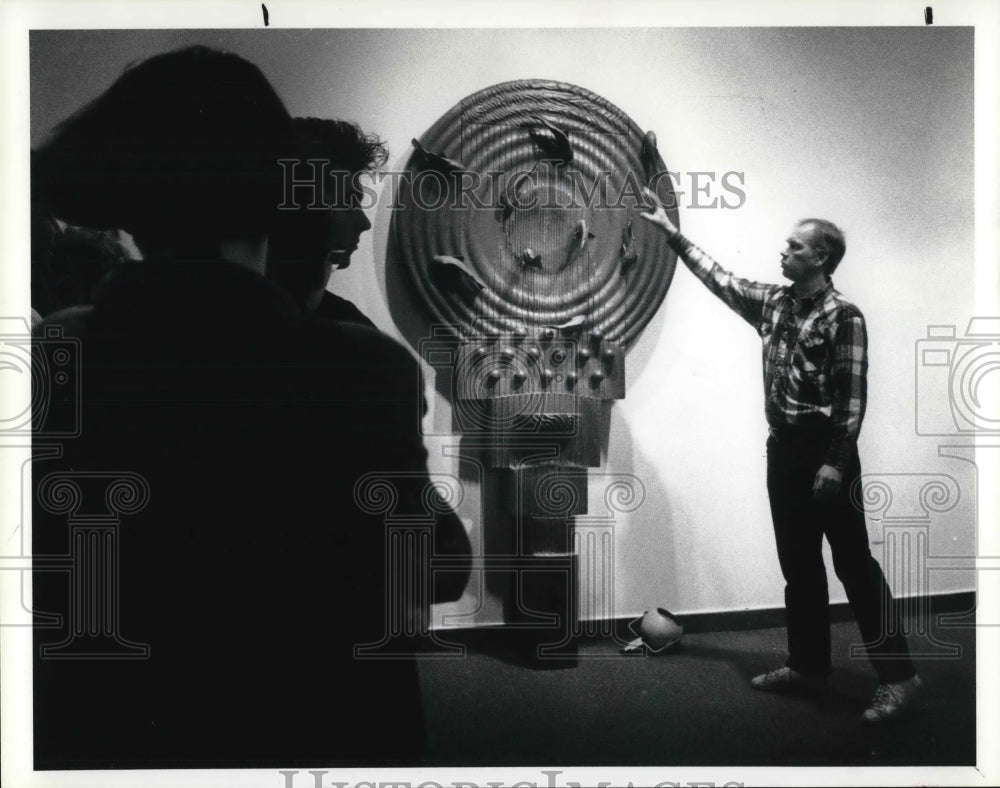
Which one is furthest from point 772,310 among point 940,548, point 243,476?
point 243,476

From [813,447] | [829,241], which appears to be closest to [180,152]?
[829,241]

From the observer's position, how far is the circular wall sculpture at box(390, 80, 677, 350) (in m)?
2.37

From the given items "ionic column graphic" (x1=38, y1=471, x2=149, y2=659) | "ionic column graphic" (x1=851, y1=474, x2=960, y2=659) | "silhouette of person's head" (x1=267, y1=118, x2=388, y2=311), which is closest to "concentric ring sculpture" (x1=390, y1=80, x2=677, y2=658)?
"silhouette of person's head" (x1=267, y1=118, x2=388, y2=311)

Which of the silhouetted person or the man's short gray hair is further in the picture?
the man's short gray hair

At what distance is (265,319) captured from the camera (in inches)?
92.0

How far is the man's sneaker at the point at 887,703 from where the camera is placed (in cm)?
238

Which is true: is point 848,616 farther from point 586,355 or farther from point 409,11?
point 409,11

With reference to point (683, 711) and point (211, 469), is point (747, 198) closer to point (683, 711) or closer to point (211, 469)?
point (683, 711)

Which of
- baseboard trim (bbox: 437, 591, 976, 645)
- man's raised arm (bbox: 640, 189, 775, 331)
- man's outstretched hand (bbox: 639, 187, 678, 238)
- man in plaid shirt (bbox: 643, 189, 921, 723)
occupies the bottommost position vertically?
baseboard trim (bbox: 437, 591, 976, 645)

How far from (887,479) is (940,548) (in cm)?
25

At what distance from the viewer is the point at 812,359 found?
237 cm

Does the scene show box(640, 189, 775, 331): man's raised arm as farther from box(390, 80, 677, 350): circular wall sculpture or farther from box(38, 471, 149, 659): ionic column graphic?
box(38, 471, 149, 659): ionic column graphic

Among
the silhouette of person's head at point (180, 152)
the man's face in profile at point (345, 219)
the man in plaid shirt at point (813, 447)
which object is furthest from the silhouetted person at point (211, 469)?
the man in plaid shirt at point (813, 447)

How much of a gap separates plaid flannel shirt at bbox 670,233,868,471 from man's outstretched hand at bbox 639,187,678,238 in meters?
0.02
